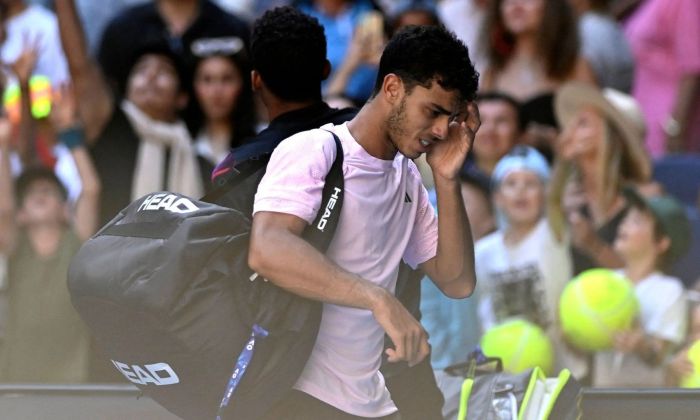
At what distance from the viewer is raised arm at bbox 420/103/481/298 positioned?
9.78ft

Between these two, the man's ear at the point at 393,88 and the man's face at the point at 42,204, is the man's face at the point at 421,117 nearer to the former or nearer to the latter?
the man's ear at the point at 393,88

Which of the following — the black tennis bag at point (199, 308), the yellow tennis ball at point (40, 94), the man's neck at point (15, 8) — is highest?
the man's neck at point (15, 8)

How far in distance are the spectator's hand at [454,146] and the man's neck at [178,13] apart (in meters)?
3.87

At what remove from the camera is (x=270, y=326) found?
287 centimetres

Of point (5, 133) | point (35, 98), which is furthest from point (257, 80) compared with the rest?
point (35, 98)

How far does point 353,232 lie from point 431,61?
383 mm

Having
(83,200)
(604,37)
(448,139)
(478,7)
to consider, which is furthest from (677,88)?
(448,139)

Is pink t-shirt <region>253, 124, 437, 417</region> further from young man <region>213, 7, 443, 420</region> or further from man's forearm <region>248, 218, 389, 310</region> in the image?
young man <region>213, 7, 443, 420</region>

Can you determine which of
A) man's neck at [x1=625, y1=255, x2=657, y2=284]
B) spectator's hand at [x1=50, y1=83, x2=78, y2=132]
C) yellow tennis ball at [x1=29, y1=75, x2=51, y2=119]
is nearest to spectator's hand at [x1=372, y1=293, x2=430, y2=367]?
man's neck at [x1=625, y1=255, x2=657, y2=284]

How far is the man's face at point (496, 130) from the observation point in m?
6.40

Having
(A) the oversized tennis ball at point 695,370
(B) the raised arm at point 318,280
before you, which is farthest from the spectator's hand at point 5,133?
(B) the raised arm at point 318,280

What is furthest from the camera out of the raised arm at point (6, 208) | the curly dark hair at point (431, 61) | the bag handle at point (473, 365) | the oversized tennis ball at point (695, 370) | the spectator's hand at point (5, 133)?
the spectator's hand at point (5, 133)

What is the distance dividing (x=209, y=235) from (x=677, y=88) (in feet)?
14.4

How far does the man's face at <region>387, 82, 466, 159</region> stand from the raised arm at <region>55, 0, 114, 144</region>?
12.0ft
